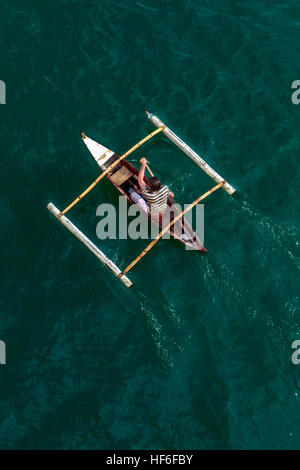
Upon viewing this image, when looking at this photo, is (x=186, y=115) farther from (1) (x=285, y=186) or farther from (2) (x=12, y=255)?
(2) (x=12, y=255)

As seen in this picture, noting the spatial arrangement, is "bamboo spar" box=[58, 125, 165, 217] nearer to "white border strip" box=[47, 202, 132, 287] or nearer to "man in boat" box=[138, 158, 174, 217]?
"white border strip" box=[47, 202, 132, 287]

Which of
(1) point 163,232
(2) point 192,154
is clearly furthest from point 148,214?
(2) point 192,154

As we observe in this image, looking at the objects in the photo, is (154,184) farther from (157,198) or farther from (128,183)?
(128,183)

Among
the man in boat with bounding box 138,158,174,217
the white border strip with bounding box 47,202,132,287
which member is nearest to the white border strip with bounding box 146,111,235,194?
the man in boat with bounding box 138,158,174,217

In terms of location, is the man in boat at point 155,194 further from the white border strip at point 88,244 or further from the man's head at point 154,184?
the white border strip at point 88,244

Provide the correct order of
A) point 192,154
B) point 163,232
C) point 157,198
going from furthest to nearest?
point 192,154, point 163,232, point 157,198

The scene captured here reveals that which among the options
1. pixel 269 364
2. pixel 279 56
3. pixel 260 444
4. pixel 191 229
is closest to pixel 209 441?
pixel 260 444

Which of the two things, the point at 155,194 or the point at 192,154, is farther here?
the point at 192,154
